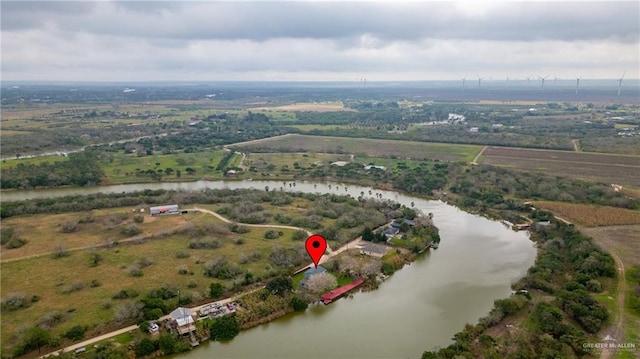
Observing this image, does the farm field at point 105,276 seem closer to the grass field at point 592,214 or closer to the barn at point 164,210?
the barn at point 164,210

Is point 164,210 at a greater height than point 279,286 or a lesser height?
greater

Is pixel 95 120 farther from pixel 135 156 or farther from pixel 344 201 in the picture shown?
pixel 344 201

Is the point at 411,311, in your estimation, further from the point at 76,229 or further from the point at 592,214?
the point at 76,229

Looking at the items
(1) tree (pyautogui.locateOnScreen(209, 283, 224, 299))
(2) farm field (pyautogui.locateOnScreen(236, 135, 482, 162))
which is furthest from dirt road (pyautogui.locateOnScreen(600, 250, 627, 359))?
(2) farm field (pyautogui.locateOnScreen(236, 135, 482, 162))

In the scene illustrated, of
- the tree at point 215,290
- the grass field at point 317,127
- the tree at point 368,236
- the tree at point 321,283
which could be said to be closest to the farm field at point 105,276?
the tree at point 215,290

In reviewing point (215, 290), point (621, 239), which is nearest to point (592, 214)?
point (621, 239)

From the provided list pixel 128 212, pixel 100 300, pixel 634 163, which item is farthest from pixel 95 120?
pixel 634 163
